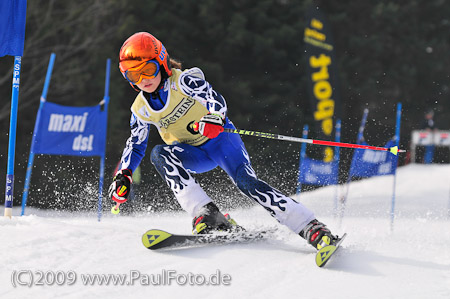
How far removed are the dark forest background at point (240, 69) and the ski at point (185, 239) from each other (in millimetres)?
4478

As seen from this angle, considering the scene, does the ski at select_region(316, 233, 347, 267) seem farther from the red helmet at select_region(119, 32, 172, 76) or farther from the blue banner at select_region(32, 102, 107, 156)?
the blue banner at select_region(32, 102, 107, 156)

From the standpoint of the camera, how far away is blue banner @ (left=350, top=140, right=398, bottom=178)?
693 centimetres

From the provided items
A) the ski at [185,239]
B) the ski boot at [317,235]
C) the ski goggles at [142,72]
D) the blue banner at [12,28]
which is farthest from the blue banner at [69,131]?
the ski boot at [317,235]

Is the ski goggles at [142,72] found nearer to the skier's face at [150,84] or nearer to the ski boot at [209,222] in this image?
the skier's face at [150,84]

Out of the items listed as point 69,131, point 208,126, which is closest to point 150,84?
point 208,126

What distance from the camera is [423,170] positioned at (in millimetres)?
14750

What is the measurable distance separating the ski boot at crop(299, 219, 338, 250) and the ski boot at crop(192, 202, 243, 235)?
1.68ft

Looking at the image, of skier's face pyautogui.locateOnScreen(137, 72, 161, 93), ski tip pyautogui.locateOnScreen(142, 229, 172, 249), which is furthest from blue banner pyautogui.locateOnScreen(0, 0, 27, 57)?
ski tip pyautogui.locateOnScreen(142, 229, 172, 249)

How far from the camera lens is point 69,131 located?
6812 millimetres

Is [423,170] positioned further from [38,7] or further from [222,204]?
[38,7]

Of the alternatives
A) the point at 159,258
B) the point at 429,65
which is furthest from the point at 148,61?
the point at 429,65

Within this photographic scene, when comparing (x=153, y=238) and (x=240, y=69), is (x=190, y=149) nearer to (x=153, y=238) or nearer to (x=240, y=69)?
(x=153, y=238)

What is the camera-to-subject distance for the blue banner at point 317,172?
27.7 ft

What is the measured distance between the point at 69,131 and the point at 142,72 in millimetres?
3531
